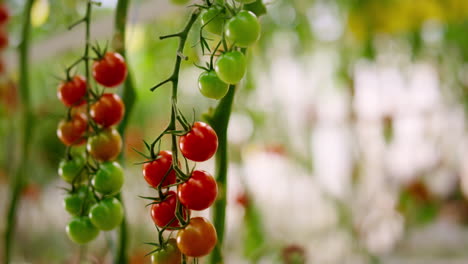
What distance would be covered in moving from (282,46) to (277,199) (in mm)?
501

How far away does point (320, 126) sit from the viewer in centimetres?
156

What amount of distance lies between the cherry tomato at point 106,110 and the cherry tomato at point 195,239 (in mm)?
66

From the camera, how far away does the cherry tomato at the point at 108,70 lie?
0.64 feet

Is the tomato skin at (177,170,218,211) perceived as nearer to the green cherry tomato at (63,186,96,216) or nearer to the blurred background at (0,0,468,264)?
the green cherry tomato at (63,186,96,216)

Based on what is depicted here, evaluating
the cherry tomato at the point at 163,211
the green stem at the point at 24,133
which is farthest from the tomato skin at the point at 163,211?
the green stem at the point at 24,133

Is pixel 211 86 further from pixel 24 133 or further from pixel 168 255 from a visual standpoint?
pixel 24 133

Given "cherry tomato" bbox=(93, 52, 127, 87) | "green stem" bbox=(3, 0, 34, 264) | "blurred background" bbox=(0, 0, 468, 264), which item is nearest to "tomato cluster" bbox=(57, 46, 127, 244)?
"cherry tomato" bbox=(93, 52, 127, 87)

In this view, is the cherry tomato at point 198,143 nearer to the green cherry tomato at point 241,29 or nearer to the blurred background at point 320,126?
the green cherry tomato at point 241,29

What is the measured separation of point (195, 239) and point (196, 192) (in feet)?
0.04

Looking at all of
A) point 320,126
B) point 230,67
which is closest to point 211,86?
point 230,67

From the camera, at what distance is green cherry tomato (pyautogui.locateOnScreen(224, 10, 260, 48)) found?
0.14 m

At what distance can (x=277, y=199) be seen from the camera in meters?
1.40

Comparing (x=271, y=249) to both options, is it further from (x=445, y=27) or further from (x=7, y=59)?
(x=445, y=27)

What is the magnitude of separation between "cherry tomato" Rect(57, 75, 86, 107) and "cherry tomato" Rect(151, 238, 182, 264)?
3.3 inches
